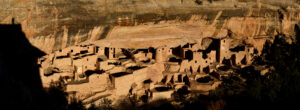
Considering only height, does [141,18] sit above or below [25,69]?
above

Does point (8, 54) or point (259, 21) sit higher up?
point (259, 21)

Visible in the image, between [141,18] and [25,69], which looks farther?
[141,18]

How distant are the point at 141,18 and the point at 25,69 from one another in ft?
13.8

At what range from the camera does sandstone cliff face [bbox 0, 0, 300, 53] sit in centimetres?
723

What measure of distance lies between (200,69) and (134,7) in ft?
12.1

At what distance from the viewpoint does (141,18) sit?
9.20m

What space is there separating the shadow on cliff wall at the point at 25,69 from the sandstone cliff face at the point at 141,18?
0.25 meters

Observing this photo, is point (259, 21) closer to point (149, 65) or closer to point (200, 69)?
point (200, 69)

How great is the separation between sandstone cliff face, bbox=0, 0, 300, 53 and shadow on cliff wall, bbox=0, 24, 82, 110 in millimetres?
246

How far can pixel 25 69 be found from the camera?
25.4 feet

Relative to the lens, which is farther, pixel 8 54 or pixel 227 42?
pixel 227 42

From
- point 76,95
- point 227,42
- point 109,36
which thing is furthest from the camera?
point 227,42

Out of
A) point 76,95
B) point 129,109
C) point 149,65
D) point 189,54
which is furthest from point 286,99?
point 76,95

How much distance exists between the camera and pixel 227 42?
444 inches
